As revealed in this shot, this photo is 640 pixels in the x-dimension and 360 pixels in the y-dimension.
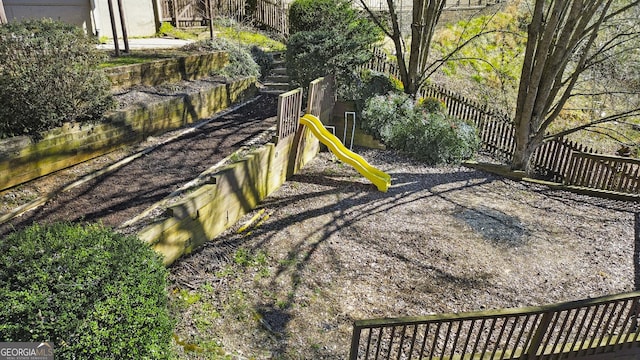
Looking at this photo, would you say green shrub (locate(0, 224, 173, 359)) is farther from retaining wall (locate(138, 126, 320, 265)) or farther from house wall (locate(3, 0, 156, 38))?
house wall (locate(3, 0, 156, 38))

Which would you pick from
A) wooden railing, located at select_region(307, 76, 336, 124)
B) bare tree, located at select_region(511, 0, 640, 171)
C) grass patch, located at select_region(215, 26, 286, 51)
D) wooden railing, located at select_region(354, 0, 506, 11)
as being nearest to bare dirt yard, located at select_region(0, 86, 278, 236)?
wooden railing, located at select_region(307, 76, 336, 124)

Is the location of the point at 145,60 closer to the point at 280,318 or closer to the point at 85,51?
the point at 85,51

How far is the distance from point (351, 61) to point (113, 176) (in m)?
7.45

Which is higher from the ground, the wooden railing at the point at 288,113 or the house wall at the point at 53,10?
the house wall at the point at 53,10

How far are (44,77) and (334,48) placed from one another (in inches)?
294

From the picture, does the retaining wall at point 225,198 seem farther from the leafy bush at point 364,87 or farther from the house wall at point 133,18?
the house wall at point 133,18

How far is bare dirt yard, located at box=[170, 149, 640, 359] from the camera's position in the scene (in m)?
5.29

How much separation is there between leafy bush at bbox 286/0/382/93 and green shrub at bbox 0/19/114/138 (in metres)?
5.84

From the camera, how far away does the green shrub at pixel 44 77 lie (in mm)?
6594

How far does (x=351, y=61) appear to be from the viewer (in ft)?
39.8

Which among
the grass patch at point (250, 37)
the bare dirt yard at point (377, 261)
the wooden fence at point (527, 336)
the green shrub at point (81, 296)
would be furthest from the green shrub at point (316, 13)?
the green shrub at point (81, 296)

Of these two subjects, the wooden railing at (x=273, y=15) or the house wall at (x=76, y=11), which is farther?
the wooden railing at (x=273, y=15)

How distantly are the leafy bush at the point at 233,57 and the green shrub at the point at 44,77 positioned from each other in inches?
206

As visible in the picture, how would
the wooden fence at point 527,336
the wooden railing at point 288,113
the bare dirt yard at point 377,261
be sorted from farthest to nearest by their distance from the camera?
the wooden railing at point 288,113, the bare dirt yard at point 377,261, the wooden fence at point 527,336
